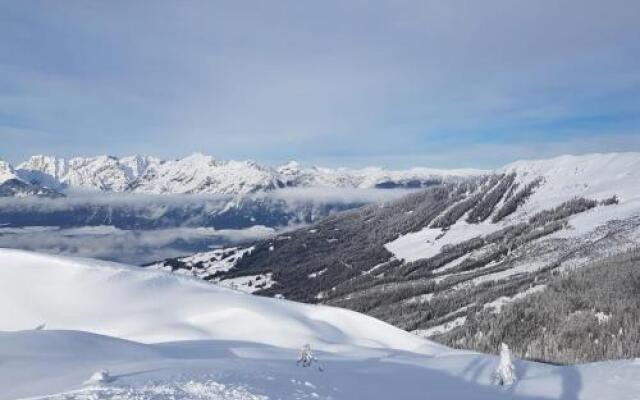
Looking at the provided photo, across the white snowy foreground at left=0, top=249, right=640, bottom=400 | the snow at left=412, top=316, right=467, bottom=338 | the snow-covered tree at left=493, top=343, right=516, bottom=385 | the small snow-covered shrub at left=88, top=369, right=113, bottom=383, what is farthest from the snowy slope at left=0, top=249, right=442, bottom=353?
the snow at left=412, top=316, right=467, bottom=338

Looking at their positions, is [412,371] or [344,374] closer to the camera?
[344,374]

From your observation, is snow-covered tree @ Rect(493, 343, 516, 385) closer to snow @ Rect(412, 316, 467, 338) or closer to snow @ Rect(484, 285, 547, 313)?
snow @ Rect(412, 316, 467, 338)

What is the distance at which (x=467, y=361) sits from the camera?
103 feet

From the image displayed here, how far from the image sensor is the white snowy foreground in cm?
1828

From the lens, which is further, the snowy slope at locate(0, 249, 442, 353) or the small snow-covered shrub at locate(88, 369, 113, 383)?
the snowy slope at locate(0, 249, 442, 353)

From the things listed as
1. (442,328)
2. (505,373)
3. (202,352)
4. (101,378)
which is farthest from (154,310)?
(442,328)

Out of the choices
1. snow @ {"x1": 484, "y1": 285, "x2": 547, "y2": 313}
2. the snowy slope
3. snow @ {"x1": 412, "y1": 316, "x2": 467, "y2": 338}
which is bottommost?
snow @ {"x1": 412, "y1": 316, "x2": 467, "y2": 338}

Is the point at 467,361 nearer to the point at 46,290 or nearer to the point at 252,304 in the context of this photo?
the point at 252,304

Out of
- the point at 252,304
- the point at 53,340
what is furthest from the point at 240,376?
the point at 252,304

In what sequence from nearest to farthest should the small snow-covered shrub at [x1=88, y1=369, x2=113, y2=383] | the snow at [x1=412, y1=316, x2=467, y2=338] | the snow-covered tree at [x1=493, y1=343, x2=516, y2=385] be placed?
the small snow-covered shrub at [x1=88, y1=369, x2=113, y2=383], the snow-covered tree at [x1=493, y1=343, x2=516, y2=385], the snow at [x1=412, y1=316, x2=467, y2=338]

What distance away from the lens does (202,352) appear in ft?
105

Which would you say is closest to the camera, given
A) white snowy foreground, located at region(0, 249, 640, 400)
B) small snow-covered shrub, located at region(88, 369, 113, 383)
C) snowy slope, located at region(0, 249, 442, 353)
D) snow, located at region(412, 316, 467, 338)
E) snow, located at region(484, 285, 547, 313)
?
small snow-covered shrub, located at region(88, 369, 113, 383)

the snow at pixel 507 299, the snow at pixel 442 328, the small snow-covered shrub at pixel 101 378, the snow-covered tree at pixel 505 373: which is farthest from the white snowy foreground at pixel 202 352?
the snow at pixel 507 299

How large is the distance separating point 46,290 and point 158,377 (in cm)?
3965
